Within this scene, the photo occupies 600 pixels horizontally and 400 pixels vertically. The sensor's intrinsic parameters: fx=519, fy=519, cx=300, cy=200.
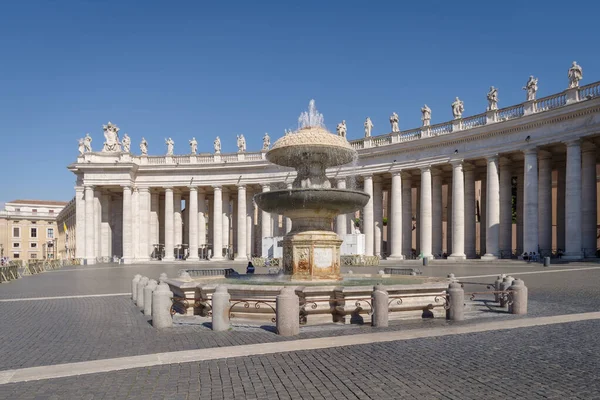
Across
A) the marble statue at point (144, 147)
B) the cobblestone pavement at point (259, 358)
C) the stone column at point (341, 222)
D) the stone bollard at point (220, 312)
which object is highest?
the marble statue at point (144, 147)

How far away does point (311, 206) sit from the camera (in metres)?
18.1

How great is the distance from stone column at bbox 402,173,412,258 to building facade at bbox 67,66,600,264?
118 millimetres

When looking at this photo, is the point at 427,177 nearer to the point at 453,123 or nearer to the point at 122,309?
the point at 453,123

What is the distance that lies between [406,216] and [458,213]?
10.0 meters

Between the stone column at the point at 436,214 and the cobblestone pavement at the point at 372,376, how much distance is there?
4585 cm

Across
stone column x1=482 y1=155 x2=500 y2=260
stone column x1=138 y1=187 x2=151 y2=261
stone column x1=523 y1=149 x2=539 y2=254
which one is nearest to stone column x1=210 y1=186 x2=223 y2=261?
stone column x1=138 y1=187 x2=151 y2=261

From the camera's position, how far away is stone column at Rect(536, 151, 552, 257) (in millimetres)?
45000

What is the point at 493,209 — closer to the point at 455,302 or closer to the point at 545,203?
the point at 545,203

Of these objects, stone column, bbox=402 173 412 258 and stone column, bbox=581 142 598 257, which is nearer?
stone column, bbox=581 142 598 257

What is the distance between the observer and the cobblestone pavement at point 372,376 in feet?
26.0

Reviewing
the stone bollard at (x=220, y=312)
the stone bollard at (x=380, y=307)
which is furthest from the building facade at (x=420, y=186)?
A: the stone bollard at (x=220, y=312)

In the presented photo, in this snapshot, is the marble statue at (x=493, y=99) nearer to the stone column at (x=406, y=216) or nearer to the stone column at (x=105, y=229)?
the stone column at (x=406, y=216)

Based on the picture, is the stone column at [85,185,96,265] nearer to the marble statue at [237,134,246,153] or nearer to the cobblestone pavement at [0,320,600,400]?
the marble statue at [237,134,246,153]

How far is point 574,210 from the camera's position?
4062cm
